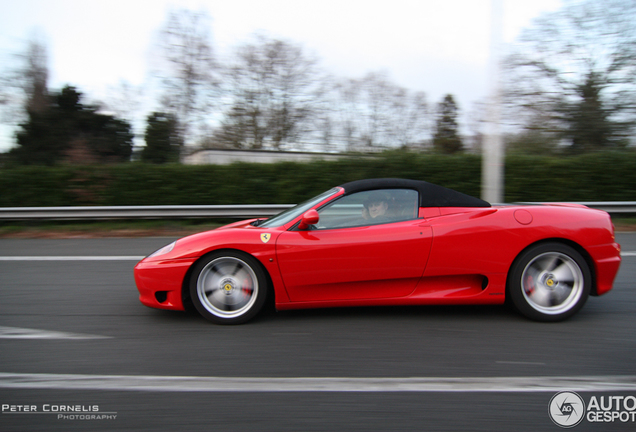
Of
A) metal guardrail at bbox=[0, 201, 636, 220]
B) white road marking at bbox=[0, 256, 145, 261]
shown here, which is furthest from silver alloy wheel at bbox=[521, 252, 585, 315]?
metal guardrail at bbox=[0, 201, 636, 220]

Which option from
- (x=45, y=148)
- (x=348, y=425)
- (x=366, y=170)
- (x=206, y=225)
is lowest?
(x=348, y=425)

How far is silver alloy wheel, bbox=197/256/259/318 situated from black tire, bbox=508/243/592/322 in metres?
2.13

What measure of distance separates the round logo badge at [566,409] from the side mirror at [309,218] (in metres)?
1.95

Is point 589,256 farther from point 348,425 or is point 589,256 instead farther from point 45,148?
point 45,148

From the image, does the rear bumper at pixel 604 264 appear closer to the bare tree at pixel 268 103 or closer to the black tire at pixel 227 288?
the black tire at pixel 227 288

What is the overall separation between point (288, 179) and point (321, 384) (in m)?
8.10

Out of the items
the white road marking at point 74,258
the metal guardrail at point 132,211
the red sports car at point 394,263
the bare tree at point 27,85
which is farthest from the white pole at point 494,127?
the bare tree at point 27,85

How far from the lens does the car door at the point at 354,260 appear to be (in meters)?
3.47

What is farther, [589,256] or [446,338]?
[589,256]

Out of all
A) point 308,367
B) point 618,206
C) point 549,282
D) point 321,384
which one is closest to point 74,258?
point 308,367

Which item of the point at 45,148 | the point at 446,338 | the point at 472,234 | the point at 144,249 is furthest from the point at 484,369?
the point at 45,148

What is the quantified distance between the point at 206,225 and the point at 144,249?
2.69 meters

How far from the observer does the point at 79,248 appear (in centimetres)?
707

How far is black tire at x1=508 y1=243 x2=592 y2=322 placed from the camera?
3520mm
